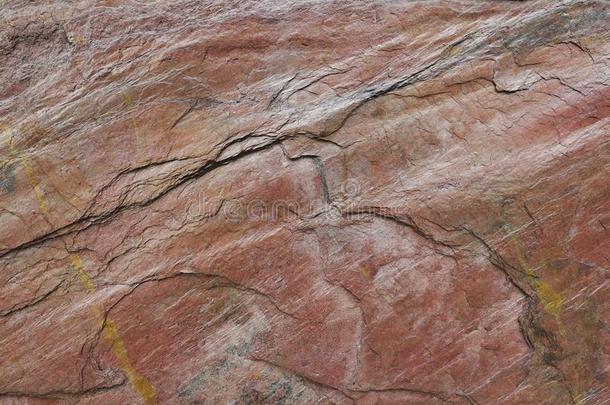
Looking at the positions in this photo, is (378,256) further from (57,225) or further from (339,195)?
(57,225)

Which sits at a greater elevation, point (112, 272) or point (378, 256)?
point (112, 272)

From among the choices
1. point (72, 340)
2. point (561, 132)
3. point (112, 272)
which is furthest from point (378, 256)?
point (72, 340)

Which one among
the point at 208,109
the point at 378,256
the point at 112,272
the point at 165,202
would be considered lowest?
the point at 378,256

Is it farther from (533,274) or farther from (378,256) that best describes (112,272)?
(533,274)

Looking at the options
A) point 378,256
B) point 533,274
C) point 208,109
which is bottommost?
point 533,274

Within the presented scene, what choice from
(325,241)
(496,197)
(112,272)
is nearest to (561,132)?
(496,197)

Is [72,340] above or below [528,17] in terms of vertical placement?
below

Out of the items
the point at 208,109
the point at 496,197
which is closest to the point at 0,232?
the point at 208,109
